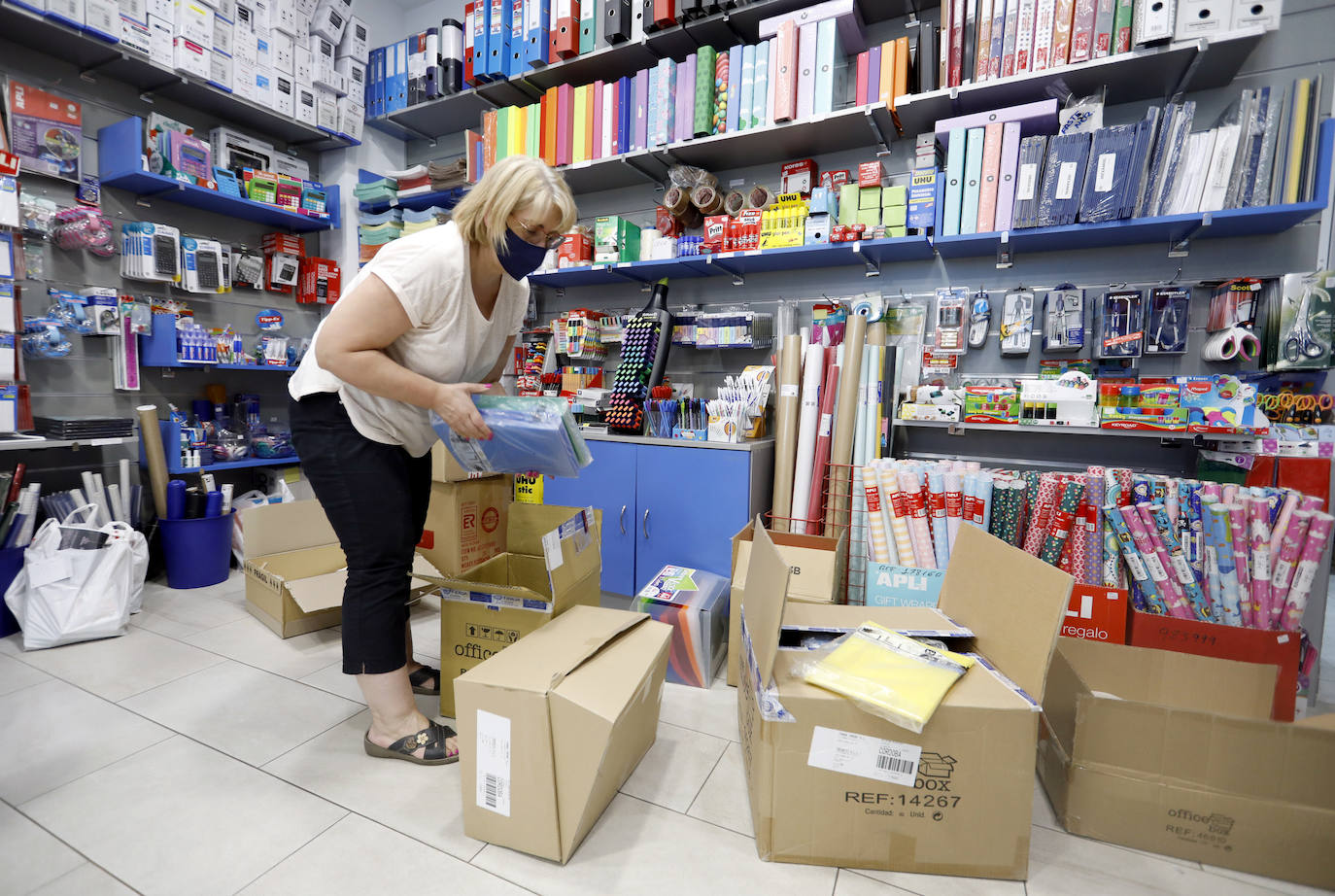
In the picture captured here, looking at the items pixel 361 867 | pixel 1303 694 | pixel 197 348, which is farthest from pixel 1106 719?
pixel 197 348

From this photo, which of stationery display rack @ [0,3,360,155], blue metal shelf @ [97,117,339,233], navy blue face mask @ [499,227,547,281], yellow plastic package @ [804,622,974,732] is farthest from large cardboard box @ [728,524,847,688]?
stationery display rack @ [0,3,360,155]

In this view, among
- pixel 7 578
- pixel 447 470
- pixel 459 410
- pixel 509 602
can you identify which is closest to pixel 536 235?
pixel 459 410

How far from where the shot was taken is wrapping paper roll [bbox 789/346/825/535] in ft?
8.27

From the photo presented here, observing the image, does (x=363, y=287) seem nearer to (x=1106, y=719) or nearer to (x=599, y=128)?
(x=1106, y=719)

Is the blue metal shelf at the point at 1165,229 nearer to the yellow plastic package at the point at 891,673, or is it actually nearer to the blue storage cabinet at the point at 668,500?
the blue storage cabinet at the point at 668,500

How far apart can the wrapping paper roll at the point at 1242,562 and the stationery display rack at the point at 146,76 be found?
14.6 feet

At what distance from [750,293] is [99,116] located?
3243mm

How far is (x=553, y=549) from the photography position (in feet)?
5.05

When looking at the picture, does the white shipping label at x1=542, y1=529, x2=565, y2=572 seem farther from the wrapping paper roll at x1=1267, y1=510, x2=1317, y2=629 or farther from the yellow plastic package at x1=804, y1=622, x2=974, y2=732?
the wrapping paper roll at x1=1267, y1=510, x2=1317, y2=629

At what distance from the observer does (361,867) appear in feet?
3.89

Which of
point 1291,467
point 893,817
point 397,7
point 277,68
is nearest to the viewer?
point 893,817

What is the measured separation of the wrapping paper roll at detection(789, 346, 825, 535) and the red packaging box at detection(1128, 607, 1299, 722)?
112 centimetres

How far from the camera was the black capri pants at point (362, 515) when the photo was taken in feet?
4.62

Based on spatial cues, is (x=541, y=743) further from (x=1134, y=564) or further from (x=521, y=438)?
(x=1134, y=564)
